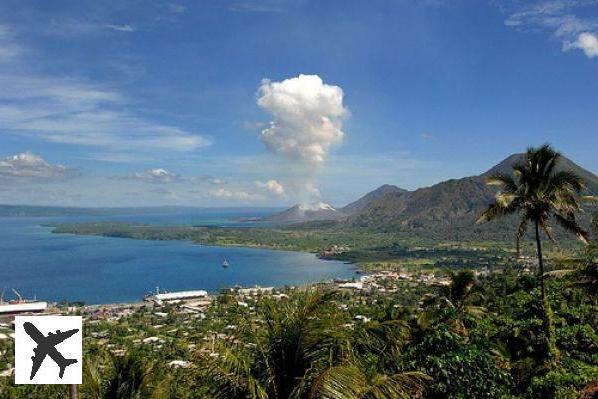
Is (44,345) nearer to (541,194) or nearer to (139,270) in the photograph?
(541,194)

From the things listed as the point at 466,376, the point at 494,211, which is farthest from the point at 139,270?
the point at 466,376

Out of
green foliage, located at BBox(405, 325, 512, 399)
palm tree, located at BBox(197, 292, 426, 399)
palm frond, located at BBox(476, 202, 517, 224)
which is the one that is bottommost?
green foliage, located at BBox(405, 325, 512, 399)

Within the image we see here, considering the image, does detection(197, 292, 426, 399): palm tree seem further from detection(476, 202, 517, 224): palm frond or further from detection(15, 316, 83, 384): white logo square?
detection(476, 202, 517, 224): palm frond

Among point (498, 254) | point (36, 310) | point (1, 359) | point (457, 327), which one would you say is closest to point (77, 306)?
point (36, 310)

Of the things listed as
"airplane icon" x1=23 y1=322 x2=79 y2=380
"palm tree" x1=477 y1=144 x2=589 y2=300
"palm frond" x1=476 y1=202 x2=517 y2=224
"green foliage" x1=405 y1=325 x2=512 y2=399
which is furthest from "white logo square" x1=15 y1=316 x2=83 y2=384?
"palm frond" x1=476 y1=202 x2=517 y2=224

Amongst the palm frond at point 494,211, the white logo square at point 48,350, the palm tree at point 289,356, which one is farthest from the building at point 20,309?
the white logo square at point 48,350
